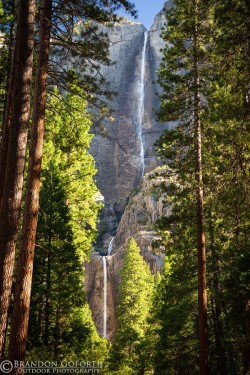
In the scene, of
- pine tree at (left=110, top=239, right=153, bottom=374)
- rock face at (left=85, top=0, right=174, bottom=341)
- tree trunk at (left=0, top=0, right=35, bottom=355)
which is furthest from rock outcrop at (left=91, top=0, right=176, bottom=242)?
tree trunk at (left=0, top=0, right=35, bottom=355)

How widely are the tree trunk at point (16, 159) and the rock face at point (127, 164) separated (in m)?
34.4

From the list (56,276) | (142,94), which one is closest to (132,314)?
(56,276)

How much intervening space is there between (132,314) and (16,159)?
70.3 ft

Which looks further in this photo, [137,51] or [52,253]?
[137,51]

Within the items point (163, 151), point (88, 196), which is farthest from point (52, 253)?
point (163, 151)

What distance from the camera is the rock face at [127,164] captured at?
4450cm

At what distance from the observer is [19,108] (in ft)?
20.8

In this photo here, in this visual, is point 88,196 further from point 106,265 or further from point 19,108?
point 106,265

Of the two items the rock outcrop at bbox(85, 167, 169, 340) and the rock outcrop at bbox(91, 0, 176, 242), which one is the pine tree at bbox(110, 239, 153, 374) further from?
the rock outcrop at bbox(91, 0, 176, 242)

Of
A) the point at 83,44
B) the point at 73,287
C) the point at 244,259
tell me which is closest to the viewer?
the point at 83,44

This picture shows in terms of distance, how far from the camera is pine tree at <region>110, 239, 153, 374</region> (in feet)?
58.7

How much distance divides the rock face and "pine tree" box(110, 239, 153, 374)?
43.5 ft

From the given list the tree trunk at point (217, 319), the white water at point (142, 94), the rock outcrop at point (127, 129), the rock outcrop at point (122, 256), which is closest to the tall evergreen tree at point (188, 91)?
the tree trunk at point (217, 319)

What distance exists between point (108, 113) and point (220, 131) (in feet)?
10.4
